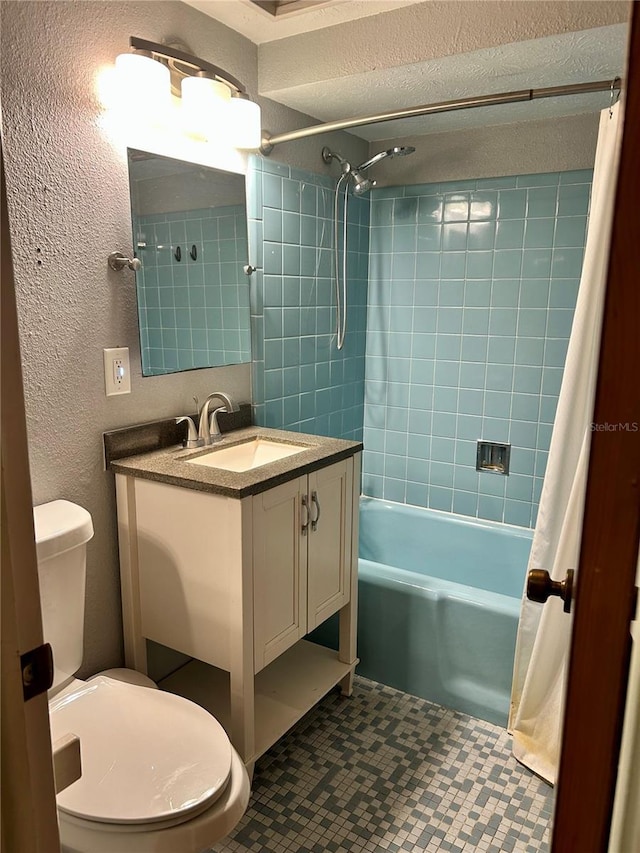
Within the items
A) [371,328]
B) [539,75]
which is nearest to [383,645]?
[371,328]

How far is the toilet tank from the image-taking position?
1.43m

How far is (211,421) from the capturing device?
206cm

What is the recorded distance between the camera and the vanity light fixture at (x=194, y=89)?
5.41ft

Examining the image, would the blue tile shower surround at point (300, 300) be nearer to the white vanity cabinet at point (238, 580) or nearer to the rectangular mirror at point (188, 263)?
the rectangular mirror at point (188, 263)

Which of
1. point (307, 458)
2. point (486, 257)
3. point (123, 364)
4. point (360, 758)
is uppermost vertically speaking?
point (486, 257)

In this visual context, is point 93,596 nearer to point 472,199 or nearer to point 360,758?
point 360,758

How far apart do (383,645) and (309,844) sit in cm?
78

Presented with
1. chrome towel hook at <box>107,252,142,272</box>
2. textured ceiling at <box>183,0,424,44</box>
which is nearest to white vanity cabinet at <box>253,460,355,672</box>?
chrome towel hook at <box>107,252,142,272</box>

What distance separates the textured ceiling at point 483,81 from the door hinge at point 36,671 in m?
1.88

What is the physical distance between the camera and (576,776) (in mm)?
569

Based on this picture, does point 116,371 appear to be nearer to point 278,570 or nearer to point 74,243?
point 74,243

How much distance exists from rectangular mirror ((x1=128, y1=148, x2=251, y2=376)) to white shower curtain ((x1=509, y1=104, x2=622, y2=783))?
113cm

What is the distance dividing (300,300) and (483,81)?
3.30 feet

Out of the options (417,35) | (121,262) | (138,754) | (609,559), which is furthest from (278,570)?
(417,35)
